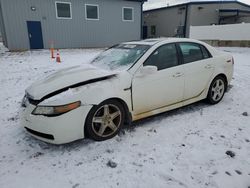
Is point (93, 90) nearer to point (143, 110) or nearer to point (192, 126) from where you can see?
point (143, 110)

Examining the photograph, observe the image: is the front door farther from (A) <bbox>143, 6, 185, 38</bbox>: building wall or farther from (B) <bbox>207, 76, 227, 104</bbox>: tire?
(A) <bbox>143, 6, 185, 38</bbox>: building wall

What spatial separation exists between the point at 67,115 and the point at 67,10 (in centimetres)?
1452

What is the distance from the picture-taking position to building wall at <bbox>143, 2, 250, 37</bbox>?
77.9ft

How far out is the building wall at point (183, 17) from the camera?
2375cm

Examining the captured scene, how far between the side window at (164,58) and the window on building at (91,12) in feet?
45.8

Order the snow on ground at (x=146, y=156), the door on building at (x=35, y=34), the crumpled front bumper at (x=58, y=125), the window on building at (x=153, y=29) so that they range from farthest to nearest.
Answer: the window on building at (x=153, y=29) < the door on building at (x=35, y=34) < the crumpled front bumper at (x=58, y=125) < the snow on ground at (x=146, y=156)

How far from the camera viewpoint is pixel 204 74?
13.1 ft

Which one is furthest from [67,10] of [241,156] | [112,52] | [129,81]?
[241,156]

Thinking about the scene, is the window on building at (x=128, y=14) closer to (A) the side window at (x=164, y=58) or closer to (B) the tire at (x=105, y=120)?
(A) the side window at (x=164, y=58)

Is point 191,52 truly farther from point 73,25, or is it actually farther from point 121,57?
point 73,25

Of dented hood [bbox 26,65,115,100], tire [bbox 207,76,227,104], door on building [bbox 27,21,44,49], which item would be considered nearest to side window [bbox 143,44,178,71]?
dented hood [bbox 26,65,115,100]

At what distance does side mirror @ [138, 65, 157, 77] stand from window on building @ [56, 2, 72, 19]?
1375 cm

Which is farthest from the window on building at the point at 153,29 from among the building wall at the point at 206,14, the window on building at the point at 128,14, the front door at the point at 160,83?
the front door at the point at 160,83

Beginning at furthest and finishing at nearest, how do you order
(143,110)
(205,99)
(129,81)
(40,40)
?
1. (40,40)
2. (205,99)
3. (143,110)
4. (129,81)
